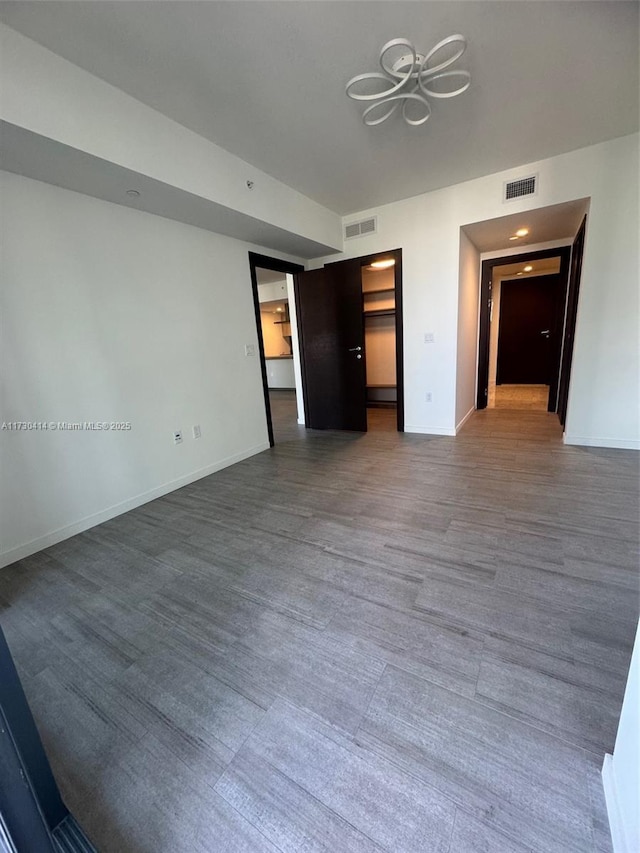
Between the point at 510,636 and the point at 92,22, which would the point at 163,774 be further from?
the point at 92,22

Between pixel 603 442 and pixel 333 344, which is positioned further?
pixel 333 344

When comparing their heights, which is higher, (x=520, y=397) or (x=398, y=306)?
(x=398, y=306)

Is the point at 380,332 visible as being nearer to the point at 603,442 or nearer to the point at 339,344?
the point at 339,344

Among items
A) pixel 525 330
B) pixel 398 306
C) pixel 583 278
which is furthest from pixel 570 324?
pixel 525 330

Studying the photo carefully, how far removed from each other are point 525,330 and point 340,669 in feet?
24.7

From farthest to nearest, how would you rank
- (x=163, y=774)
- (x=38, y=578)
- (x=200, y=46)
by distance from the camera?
(x=38, y=578) < (x=200, y=46) < (x=163, y=774)

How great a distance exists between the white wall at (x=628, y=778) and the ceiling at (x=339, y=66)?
273 centimetres

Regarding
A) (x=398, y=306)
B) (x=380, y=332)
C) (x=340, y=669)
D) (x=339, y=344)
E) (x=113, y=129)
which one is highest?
(x=113, y=129)

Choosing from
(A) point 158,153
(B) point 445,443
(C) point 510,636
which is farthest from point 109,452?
(B) point 445,443

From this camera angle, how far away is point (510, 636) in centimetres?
141

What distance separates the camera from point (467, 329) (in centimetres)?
448

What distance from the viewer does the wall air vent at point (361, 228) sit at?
4.09 m

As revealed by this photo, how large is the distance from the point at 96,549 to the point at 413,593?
205 centimetres

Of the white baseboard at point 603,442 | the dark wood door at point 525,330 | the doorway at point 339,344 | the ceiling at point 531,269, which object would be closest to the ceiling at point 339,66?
the doorway at point 339,344
